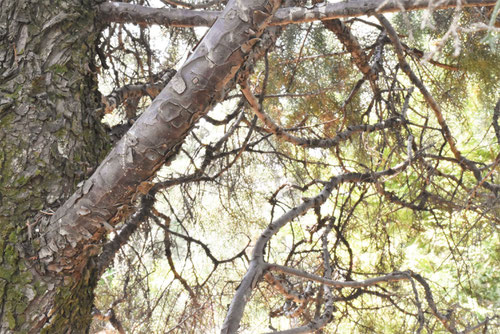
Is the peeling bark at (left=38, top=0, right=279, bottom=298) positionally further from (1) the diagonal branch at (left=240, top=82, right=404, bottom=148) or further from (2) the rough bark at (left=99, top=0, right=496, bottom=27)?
(1) the diagonal branch at (left=240, top=82, right=404, bottom=148)

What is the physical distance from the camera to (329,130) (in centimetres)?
282

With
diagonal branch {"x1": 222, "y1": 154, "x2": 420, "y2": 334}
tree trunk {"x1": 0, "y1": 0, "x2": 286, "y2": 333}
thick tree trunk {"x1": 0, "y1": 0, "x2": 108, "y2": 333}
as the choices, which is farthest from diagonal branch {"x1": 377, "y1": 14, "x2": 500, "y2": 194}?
thick tree trunk {"x1": 0, "y1": 0, "x2": 108, "y2": 333}

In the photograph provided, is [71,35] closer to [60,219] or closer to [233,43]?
[60,219]

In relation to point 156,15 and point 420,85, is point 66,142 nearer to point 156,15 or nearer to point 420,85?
point 156,15

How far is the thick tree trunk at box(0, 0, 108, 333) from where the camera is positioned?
1004 millimetres

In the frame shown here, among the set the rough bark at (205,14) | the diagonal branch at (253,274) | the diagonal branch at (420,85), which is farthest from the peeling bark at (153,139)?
the diagonal branch at (420,85)

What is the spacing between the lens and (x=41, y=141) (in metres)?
1.08

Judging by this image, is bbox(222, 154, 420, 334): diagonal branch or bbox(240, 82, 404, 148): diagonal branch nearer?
bbox(222, 154, 420, 334): diagonal branch

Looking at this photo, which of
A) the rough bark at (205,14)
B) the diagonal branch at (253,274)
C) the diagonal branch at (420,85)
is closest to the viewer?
the rough bark at (205,14)

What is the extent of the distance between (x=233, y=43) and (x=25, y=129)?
55 centimetres

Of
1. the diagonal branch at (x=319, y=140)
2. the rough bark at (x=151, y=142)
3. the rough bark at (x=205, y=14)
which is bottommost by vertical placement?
the rough bark at (x=151, y=142)

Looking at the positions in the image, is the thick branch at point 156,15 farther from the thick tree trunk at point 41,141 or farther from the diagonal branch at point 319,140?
the diagonal branch at point 319,140

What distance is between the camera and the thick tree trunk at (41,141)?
3.29ft

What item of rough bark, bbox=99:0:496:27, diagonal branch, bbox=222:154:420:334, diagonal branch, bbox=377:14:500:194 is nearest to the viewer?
rough bark, bbox=99:0:496:27
